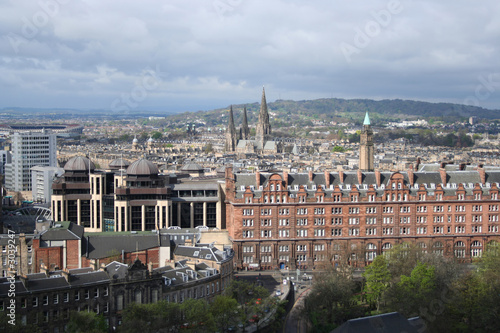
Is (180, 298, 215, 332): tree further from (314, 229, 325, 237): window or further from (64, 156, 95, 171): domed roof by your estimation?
(64, 156, 95, 171): domed roof

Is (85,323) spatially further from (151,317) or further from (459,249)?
(459,249)

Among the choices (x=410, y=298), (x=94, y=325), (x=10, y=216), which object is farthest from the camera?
(x=10, y=216)

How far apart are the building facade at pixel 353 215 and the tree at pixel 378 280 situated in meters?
13.4

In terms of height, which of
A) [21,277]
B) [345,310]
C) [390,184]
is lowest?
[345,310]

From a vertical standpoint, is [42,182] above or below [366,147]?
below

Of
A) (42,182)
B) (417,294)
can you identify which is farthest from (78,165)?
(42,182)

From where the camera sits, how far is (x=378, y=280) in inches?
3334

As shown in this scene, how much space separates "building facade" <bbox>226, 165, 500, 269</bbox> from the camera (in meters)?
102

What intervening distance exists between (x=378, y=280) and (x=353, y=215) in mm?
20341

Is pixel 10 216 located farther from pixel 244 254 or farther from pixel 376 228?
pixel 376 228

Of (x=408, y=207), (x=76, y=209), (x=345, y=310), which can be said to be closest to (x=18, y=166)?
(x=76, y=209)

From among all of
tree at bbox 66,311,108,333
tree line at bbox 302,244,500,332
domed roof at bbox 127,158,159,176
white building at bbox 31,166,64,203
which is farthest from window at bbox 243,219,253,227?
white building at bbox 31,166,64,203

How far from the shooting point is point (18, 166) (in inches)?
7854

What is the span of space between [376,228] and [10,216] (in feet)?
232
